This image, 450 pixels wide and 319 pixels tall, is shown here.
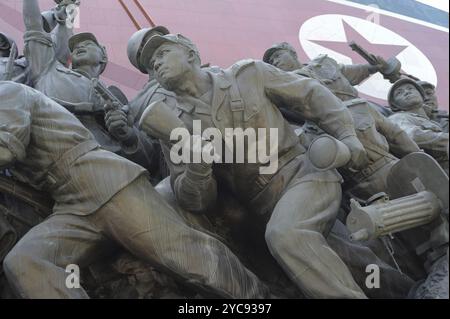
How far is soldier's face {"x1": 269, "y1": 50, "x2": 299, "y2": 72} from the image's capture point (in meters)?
6.24

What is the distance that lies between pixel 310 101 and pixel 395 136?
3.40ft

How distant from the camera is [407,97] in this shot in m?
6.60

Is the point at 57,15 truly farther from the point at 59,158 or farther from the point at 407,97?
the point at 407,97

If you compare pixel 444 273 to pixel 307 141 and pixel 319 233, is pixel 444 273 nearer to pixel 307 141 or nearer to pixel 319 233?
pixel 319 233

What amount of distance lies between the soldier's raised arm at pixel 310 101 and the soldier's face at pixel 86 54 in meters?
1.79

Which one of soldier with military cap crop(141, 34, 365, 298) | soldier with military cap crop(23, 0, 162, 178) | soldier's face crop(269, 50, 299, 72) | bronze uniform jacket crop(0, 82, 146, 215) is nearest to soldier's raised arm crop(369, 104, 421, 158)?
soldier's face crop(269, 50, 299, 72)

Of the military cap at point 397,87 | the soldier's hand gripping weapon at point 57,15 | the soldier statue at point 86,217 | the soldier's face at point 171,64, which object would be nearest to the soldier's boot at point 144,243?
the soldier statue at point 86,217

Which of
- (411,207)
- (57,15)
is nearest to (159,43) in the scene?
(411,207)

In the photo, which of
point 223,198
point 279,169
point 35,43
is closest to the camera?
point 279,169

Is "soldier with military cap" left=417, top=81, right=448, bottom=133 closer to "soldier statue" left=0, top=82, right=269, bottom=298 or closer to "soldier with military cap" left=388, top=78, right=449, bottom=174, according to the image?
"soldier with military cap" left=388, top=78, right=449, bottom=174

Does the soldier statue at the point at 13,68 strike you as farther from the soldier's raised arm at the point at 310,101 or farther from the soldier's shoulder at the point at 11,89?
the soldier's raised arm at the point at 310,101

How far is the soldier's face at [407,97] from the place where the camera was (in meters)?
6.58

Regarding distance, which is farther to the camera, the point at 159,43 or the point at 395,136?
the point at 395,136

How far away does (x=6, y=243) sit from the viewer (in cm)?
484
